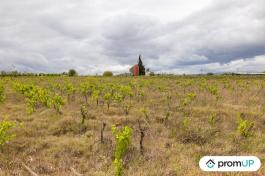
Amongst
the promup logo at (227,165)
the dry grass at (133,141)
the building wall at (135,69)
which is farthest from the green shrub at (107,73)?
the promup logo at (227,165)

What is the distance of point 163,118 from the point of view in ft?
35.8

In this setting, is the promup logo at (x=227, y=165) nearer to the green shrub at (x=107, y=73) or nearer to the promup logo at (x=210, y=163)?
the promup logo at (x=210, y=163)

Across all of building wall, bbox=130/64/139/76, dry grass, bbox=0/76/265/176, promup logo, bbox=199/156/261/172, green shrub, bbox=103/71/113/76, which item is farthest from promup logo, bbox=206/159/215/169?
building wall, bbox=130/64/139/76

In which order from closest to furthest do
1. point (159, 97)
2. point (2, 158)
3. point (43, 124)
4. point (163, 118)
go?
point (2, 158), point (43, 124), point (163, 118), point (159, 97)

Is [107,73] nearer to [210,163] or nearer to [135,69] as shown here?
[135,69]

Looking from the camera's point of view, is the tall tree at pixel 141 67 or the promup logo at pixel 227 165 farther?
the tall tree at pixel 141 67

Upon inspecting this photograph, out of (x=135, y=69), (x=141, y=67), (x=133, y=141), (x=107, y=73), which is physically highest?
(x=141, y=67)

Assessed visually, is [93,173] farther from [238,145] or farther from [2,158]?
[238,145]

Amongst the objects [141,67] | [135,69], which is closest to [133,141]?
[135,69]

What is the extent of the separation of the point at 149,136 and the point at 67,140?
2.47 meters

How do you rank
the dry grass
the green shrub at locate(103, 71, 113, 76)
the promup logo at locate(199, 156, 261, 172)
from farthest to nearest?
the green shrub at locate(103, 71, 113, 76) → the dry grass → the promup logo at locate(199, 156, 261, 172)

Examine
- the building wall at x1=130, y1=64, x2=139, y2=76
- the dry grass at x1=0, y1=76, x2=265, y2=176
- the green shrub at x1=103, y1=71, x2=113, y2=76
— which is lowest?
the dry grass at x1=0, y1=76, x2=265, y2=176

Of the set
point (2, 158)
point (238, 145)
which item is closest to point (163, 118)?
point (238, 145)

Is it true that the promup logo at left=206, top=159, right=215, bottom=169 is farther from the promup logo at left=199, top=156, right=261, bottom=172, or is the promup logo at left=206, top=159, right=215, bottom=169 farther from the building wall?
the building wall
